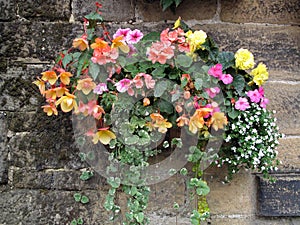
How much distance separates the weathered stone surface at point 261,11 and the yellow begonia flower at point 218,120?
525 millimetres

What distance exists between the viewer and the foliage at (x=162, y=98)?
1.48 meters

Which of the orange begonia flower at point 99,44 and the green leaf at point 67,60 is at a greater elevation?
the orange begonia flower at point 99,44

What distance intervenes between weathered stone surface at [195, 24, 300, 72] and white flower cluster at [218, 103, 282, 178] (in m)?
0.32

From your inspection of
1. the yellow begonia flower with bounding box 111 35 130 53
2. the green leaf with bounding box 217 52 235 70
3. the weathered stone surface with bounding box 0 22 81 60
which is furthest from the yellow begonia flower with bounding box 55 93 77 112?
the green leaf with bounding box 217 52 235 70

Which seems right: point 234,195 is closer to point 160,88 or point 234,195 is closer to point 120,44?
point 160,88

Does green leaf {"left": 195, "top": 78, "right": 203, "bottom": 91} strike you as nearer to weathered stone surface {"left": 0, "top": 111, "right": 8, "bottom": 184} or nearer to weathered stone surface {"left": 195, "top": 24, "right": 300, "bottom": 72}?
weathered stone surface {"left": 195, "top": 24, "right": 300, "bottom": 72}

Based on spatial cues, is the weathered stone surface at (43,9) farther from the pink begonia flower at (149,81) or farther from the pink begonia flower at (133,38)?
the pink begonia flower at (149,81)

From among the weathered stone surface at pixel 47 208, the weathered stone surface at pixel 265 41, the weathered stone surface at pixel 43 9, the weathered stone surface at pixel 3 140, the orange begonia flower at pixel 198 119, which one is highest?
the weathered stone surface at pixel 43 9

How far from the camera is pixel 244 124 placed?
1.56 m

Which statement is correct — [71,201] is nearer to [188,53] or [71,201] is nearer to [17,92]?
[17,92]

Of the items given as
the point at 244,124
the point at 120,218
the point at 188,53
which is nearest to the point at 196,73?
the point at 188,53

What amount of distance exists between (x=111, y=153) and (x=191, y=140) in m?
0.32

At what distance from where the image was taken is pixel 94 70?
4.86 feet

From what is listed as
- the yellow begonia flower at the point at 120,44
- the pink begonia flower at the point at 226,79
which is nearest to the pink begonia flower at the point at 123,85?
the yellow begonia flower at the point at 120,44
